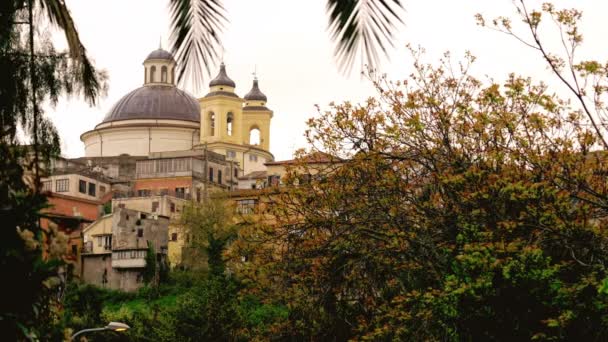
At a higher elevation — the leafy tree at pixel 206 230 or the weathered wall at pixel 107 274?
the leafy tree at pixel 206 230

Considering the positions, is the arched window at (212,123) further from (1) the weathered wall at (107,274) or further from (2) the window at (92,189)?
(1) the weathered wall at (107,274)

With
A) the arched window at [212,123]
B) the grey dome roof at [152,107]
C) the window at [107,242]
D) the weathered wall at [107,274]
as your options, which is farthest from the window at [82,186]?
the arched window at [212,123]

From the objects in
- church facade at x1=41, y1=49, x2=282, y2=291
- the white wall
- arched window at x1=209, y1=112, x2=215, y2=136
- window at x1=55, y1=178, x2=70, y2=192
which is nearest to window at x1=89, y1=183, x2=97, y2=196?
church facade at x1=41, y1=49, x2=282, y2=291

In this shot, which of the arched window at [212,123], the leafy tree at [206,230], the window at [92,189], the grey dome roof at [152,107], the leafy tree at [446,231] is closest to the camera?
the leafy tree at [446,231]

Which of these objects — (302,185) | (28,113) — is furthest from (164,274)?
(28,113)

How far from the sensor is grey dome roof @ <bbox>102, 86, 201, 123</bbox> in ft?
319

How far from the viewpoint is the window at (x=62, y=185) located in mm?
83375

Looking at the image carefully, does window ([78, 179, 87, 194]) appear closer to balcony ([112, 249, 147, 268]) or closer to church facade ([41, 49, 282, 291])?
church facade ([41, 49, 282, 291])

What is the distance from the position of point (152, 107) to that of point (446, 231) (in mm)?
77645

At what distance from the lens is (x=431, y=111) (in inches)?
920

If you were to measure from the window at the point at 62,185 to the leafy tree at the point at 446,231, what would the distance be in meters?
58.7

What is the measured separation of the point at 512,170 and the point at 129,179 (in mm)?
71703

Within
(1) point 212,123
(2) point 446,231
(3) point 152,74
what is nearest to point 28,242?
(2) point 446,231

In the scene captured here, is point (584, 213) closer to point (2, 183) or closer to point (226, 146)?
point (2, 183)
